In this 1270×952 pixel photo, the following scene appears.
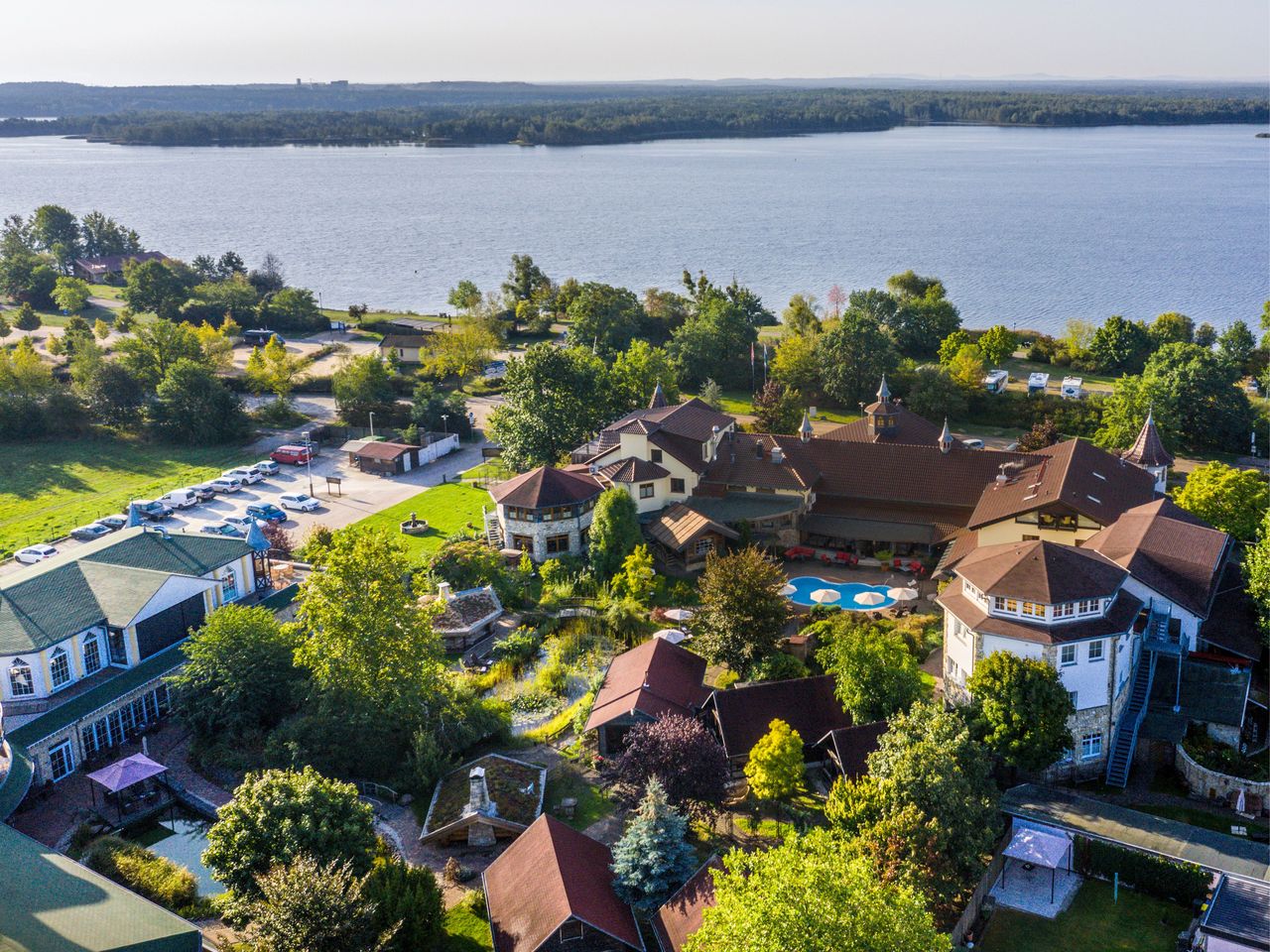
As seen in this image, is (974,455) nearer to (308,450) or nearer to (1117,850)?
(1117,850)

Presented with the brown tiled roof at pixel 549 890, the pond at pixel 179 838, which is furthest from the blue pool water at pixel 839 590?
the pond at pixel 179 838

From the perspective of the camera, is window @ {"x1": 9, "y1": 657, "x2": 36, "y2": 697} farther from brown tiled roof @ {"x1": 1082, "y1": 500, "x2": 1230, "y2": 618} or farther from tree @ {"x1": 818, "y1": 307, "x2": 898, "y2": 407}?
tree @ {"x1": 818, "y1": 307, "x2": 898, "y2": 407}

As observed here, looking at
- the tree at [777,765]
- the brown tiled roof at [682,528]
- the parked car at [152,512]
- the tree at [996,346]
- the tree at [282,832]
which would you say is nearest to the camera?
the tree at [282,832]

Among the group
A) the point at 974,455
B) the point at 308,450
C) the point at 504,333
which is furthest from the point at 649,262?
the point at 974,455

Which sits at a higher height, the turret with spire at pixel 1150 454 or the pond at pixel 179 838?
the turret with spire at pixel 1150 454

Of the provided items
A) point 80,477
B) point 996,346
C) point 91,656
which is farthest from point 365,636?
point 996,346

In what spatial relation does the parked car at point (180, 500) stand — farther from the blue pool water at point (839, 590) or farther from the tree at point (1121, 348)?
the tree at point (1121, 348)

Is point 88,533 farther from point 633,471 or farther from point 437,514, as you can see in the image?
point 633,471
